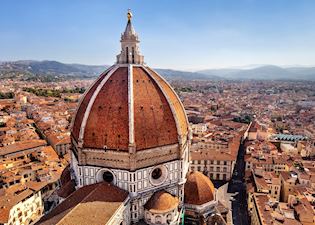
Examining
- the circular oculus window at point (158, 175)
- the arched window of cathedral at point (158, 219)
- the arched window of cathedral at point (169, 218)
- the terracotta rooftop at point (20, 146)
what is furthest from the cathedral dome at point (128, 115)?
Answer: the terracotta rooftop at point (20, 146)

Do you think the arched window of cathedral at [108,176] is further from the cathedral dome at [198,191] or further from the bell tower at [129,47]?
the bell tower at [129,47]

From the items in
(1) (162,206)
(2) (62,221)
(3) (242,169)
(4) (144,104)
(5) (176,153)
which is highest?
(4) (144,104)

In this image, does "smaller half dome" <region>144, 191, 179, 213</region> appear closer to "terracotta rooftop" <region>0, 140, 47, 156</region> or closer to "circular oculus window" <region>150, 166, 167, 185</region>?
"circular oculus window" <region>150, 166, 167, 185</region>

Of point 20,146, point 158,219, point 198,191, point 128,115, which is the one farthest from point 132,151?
point 20,146

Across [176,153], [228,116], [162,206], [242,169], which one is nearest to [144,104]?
[176,153]

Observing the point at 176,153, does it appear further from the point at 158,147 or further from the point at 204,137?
the point at 204,137

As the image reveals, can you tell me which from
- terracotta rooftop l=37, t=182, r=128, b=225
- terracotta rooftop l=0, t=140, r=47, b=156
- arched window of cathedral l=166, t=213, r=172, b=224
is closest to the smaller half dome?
arched window of cathedral l=166, t=213, r=172, b=224
